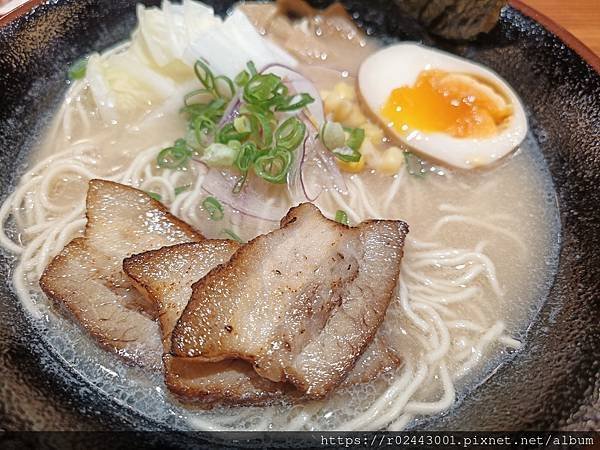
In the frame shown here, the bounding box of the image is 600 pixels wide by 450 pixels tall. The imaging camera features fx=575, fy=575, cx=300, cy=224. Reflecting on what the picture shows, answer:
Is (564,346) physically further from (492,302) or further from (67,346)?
(67,346)

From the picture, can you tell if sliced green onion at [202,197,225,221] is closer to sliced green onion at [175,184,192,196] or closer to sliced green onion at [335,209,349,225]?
sliced green onion at [175,184,192,196]

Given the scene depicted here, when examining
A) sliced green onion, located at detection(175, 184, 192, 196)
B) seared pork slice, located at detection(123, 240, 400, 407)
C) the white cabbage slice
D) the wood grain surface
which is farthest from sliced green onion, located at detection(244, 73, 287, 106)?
the wood grain surface

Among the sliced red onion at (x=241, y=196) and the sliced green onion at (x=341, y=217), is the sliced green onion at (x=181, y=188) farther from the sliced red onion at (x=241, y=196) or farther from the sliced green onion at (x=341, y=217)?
the sliced green onion at (x=341, y=217)

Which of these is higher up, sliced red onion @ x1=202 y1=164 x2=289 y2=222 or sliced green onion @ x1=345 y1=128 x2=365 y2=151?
sliced red onion @ x1=202 y1=164 x2=289 y2=222

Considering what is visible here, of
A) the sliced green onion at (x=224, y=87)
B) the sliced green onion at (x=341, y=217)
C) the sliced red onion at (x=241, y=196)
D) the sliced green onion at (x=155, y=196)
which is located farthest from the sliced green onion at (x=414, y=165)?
the sliced green onion at (x=155, y=196)

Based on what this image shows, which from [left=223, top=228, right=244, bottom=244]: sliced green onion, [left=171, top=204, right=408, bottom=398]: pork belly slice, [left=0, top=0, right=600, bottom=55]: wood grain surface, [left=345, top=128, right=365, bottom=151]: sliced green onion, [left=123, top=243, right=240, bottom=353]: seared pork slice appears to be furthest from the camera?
[left=0, top=0, right=600, bottom=55]: wood grain surface

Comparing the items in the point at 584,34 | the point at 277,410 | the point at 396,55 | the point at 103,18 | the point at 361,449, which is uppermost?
the point at 103,18

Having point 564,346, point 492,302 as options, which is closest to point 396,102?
point 492,302
